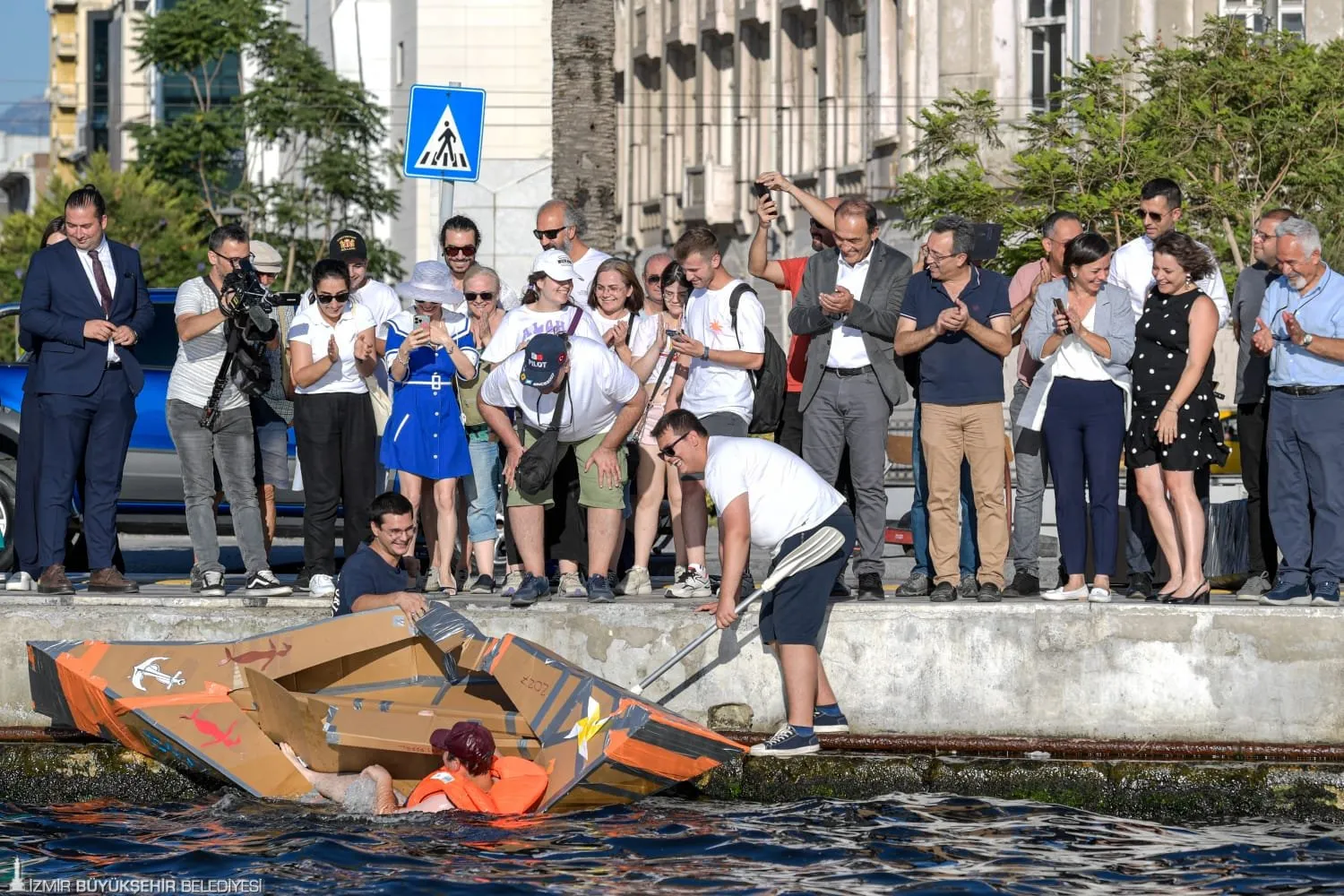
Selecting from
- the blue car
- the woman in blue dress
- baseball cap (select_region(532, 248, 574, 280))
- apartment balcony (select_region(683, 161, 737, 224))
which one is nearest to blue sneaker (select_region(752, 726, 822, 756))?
the woman in blue dress

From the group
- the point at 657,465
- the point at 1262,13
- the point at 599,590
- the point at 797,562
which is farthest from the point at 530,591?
the point at 1262,13

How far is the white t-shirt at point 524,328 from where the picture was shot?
424 inches

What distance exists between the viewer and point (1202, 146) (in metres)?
25.2

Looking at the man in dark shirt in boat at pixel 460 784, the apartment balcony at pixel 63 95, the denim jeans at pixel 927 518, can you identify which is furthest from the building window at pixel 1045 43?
the apartment balcony at pixel 63 95

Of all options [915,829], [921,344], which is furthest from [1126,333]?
[915,829]

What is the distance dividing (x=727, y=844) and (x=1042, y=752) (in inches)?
69.3

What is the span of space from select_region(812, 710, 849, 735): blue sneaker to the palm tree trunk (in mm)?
9357

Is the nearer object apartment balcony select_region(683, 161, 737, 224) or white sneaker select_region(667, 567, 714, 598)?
white sneaker select_region(667, 567, 714, 598)

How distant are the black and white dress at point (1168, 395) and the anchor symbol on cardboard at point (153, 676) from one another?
4.89 metres

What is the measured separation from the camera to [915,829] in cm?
918

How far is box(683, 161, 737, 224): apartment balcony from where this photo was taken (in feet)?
133

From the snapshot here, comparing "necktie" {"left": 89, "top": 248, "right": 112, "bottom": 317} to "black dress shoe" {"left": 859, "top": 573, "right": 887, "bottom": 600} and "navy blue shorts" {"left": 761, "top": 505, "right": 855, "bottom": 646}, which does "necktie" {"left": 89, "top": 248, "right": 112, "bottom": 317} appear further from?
"black dress shoe" {"left": 859, "top": 573, "right": 887, "bottom": 600}

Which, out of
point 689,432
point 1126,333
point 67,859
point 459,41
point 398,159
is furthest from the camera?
point 459,41

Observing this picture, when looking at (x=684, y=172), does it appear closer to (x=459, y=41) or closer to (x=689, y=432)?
(x=459, y=41)
